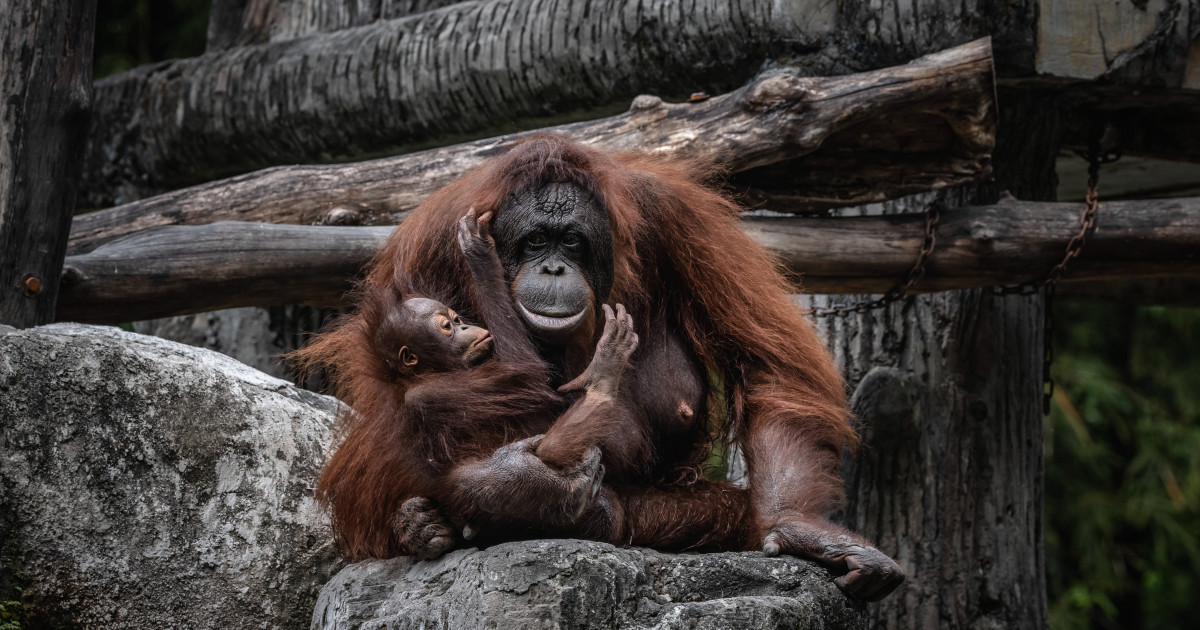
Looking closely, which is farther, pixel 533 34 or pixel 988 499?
pixel 533 34

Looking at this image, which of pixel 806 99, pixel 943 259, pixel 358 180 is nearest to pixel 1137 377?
pixel 943 259

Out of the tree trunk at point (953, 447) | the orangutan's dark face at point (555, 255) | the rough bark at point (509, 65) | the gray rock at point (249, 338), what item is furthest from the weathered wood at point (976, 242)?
the gray rock at point (249, 338)

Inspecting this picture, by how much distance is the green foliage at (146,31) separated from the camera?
6.22m

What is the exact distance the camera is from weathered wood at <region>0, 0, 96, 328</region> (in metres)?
2.68

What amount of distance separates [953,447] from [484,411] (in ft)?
6.26

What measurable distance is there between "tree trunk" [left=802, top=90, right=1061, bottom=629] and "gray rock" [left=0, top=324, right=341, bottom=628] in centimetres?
170

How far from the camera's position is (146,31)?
20.7ft

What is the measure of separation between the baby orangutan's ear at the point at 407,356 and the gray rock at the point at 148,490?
22.4 inches

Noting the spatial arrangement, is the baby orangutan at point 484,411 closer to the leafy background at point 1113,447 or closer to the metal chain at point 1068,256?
the metal chain at point 1068,256

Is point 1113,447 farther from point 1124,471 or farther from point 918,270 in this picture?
point 918,270

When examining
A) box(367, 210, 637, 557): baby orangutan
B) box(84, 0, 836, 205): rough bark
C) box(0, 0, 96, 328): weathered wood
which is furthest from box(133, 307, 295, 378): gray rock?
box(367, 210, 637, 557): baby orangutan

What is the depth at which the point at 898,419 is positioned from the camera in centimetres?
340

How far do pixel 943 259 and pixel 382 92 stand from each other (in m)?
2.31

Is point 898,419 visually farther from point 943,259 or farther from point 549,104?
point 549,104
